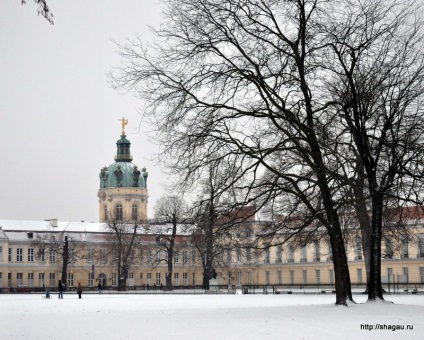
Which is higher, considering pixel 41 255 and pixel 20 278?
pixel 41 255

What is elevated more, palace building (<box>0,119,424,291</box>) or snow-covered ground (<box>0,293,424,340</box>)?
palace building (<box>0,119,424,291</box>)

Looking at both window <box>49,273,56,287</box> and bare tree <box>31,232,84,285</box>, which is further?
window <box>49,273,56,287</box>

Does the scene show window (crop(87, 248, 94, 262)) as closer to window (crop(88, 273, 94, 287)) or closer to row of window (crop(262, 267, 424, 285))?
window (crop(88, 273, 94, 287))

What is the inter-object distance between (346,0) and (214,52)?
5445 millimetres

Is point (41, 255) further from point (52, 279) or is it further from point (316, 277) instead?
point (316, 277)

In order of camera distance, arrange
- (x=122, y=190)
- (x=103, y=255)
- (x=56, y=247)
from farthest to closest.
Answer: (x=122, y=190) → (x=103, y=255) → (x=56, y=247)

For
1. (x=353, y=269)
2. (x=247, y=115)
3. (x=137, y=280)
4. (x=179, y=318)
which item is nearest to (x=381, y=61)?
(x=247, y=115)

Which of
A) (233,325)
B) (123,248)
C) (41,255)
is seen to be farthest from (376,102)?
(41,255)

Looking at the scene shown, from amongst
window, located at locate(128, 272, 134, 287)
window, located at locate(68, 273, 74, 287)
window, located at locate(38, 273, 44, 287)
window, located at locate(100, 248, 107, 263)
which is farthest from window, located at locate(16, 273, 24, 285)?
window, located at locate(128, 272, 134, 287)

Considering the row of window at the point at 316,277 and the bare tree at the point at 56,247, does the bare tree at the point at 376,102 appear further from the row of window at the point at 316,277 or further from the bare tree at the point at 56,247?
the bare tree at the point at 56,247

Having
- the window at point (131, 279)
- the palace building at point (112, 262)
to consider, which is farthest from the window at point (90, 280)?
the window at point (131, 279)

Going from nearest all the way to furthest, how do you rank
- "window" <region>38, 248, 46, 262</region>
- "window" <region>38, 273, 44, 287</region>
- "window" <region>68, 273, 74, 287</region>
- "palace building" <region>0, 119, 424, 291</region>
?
"palace building" <region>0, 119, 424, 291</region>, "window" <region>38, 248, 46, 262</region>, "window" <region>38, 273, 44, 287</region>, "window" <region>68, 273, 74, 287</region>

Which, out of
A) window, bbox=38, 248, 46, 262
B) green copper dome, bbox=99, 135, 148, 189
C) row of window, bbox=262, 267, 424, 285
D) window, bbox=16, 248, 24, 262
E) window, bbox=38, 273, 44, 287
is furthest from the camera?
green copper dome, bbox=99, 135, 148, 189

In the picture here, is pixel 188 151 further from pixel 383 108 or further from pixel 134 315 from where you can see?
pixel 383 108
